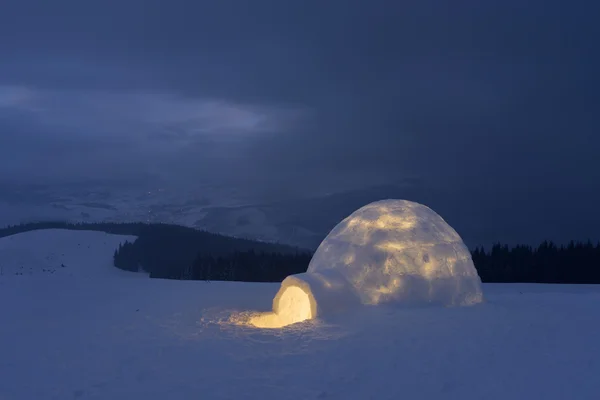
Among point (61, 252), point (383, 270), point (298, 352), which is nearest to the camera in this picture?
point (298, 352)

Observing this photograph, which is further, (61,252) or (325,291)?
(61,252)

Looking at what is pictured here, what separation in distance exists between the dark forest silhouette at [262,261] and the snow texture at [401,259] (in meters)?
24.5

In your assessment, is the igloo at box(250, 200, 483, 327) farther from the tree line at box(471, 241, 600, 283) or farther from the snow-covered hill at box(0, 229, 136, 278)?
the snow-covered hill at box(0, 229, 136, 278)

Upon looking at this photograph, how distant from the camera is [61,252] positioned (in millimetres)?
55219

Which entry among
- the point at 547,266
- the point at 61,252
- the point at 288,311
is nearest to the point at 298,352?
the point at 288,311

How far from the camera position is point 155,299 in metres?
14.1

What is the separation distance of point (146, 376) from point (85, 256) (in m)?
54.0

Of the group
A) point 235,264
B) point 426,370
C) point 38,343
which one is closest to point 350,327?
point 426,370

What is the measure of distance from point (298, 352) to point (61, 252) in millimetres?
53635

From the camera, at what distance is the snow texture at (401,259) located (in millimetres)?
11672

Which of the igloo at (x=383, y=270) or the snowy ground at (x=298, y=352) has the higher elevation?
the igloo at (x=383, y=270)

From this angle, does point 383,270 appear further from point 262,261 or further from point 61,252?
point 61,252

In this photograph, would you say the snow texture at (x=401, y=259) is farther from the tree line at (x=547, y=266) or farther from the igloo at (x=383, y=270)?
the tree line at (x=547, y=266)

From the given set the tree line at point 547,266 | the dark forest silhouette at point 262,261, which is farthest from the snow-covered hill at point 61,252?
the tree line at point 547,266
